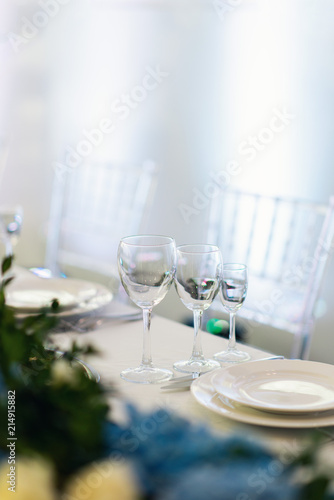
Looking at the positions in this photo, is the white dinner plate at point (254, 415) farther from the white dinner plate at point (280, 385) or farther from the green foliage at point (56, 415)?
the green foliage at point (56, 415)

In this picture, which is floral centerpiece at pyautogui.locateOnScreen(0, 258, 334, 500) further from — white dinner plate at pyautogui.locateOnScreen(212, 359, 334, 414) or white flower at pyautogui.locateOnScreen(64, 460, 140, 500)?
white dinner plate at pyautogui.locateOnScreen(212, 359, 334, 414)

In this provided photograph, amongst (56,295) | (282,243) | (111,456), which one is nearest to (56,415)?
(111,456)

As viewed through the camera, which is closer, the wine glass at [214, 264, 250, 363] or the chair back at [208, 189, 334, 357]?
the wine glass at [214, 264, 250, 363]

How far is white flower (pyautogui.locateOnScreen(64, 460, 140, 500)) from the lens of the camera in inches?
15.2

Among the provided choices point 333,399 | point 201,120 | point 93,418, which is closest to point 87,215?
point 201,120

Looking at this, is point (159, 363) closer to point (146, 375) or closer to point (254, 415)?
point (146, 375)

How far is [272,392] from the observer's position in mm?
866

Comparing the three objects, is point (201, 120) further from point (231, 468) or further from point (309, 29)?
point (231, 468)

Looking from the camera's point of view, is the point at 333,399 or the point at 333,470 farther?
the point at 333,399

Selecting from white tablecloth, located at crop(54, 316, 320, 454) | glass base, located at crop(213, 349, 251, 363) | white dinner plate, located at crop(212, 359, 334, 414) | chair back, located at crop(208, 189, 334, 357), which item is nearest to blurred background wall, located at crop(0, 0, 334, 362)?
chair back, located at crop(208, 189, 334, 357)

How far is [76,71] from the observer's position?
362 cm

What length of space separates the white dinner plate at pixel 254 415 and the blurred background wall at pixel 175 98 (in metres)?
1.19

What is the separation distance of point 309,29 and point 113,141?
1240 mm

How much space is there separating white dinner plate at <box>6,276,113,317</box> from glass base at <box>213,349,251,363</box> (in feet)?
0.96
